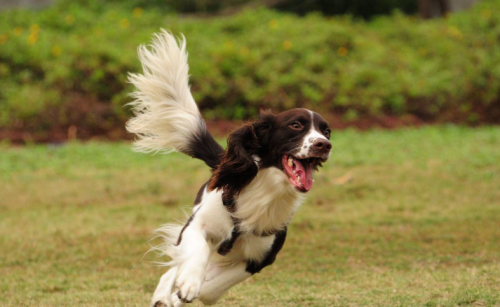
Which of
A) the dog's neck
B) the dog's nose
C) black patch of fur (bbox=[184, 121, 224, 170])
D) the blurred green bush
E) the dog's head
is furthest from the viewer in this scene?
the blurred green bush

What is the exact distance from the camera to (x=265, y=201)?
14.2 feet

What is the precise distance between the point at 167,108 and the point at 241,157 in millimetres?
1194

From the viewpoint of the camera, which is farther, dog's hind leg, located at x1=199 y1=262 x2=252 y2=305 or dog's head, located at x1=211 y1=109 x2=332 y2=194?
dog's hind leg, located at x1=199 y1=262 x2=252 y2=305

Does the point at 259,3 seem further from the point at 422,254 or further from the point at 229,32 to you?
the point at 422,254

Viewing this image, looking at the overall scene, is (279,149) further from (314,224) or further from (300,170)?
(314,224)

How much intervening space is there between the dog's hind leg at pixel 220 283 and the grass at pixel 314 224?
0.63 metres

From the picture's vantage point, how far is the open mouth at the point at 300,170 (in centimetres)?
411

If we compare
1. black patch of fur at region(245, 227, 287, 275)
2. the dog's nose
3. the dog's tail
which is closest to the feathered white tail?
the dog's tail

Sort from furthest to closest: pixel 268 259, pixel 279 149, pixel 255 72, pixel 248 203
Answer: pixel 255 72
pixel 268 259
pixel 248 203
pixel 279 149

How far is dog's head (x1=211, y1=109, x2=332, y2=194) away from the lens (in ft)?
13.4

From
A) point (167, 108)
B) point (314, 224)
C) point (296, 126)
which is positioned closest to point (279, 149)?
point (296, 126)

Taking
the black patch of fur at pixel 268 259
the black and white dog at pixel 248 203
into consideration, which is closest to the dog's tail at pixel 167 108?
the black and white dog at pixel 248 203

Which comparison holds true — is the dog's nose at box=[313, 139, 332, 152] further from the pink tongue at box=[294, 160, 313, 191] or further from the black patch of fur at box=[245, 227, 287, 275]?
the black patch of fur at box=[245, 227, 287, 275]

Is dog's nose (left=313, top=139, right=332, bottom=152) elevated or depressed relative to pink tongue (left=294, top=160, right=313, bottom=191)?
elevated
